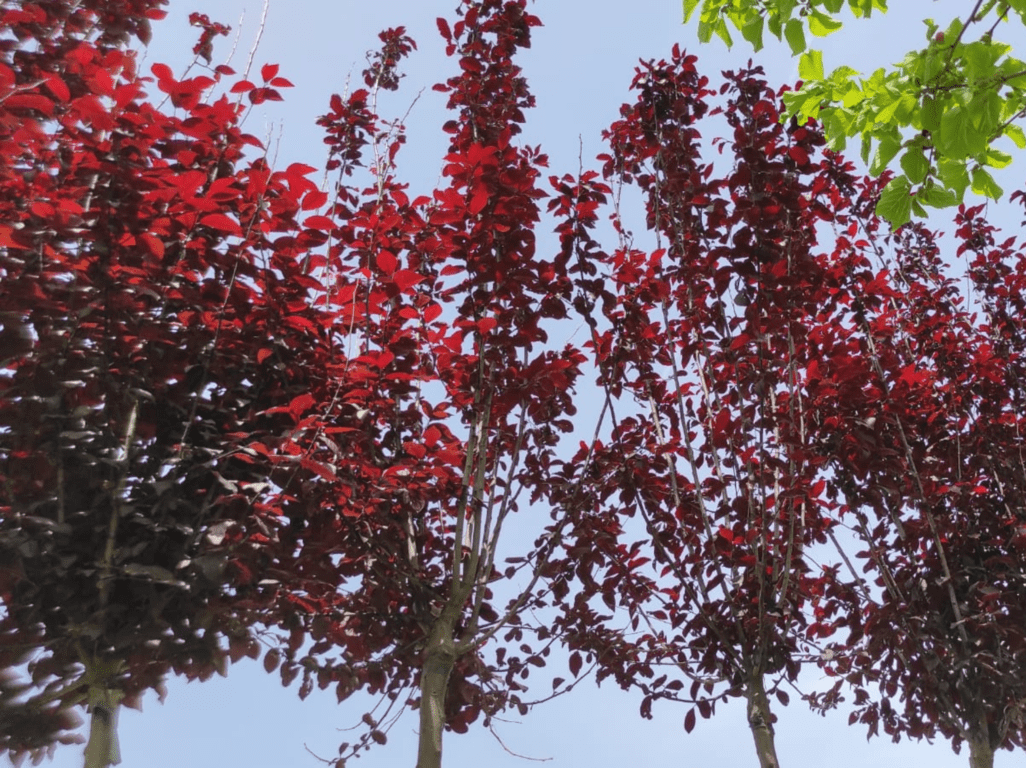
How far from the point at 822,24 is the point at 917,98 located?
424 mm

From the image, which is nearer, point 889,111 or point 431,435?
point 889,111

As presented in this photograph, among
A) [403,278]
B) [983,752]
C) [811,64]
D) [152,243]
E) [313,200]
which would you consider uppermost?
[811,64]

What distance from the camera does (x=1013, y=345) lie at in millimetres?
4953

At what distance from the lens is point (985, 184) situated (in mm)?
2963

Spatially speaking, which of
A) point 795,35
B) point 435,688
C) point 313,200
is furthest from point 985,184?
point 435,688

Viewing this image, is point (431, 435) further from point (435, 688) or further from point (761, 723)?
point (761, 723)

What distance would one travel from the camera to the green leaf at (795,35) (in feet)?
9.36

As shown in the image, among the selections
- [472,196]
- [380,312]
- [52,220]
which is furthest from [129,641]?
[472,196]

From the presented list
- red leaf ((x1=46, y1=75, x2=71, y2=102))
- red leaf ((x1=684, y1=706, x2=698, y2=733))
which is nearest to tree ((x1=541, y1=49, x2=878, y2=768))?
red leaf ((x1=684, y1=706, x2=698, y2=733))

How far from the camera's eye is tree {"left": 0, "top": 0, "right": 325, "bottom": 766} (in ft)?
7.66

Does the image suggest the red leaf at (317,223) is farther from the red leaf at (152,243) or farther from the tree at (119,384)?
the red leaf at (152,243)

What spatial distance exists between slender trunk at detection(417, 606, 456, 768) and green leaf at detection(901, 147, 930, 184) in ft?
7.28

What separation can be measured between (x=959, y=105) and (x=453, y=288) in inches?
72.0

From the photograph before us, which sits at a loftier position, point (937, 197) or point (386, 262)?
point (937, 197)
